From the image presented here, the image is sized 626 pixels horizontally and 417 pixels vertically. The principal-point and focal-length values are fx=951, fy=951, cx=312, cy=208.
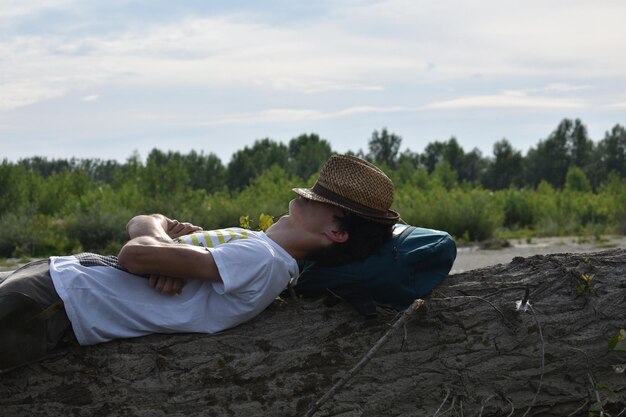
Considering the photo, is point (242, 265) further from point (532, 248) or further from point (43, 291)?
point (532, 248)

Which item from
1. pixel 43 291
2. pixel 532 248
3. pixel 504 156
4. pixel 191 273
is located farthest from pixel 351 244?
pixel 504 156

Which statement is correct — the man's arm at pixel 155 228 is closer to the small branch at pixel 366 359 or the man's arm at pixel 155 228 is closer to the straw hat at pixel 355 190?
the straw hat at pixel 355 190

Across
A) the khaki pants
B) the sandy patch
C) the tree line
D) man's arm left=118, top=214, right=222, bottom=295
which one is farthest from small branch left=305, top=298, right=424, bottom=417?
the tree line

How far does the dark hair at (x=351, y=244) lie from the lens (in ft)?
14.0

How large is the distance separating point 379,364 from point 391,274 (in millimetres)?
410

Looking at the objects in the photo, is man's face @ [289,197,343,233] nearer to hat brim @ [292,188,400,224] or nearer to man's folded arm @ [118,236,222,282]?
hat brim @ [292,188,400,224]

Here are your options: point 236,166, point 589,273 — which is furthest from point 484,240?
point 236,166

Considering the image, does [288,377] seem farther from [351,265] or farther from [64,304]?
[64,304]

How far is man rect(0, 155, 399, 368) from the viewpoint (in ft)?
13.0

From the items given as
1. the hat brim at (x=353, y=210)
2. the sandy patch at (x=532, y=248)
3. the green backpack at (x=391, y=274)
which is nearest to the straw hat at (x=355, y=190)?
the hat brim at (x=353, y=210)

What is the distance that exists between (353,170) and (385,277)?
1.65ft

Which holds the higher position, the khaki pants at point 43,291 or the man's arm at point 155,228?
the man's arm at point 155,228

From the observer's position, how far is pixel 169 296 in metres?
4.11

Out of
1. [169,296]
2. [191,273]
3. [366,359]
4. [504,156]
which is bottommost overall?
[504,156]
